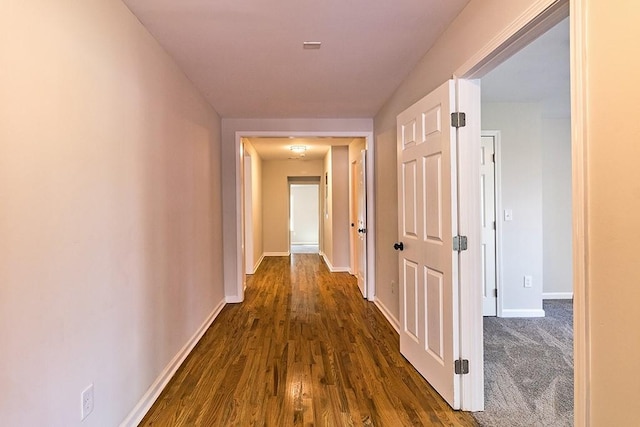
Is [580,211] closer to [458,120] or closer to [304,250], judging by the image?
[458,120]

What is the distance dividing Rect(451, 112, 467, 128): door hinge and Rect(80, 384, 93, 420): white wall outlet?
225 cm

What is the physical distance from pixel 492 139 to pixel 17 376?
4.11 meters

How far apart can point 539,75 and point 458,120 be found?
5.08 ft

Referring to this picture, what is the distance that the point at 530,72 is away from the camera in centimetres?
288

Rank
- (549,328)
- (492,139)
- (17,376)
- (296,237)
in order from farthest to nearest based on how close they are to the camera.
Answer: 1. (296,237)
2. (492,139)
3. (549,328)
4. (17,376)

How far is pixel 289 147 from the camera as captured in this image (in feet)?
22.0

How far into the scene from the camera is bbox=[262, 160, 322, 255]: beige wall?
8.70 m

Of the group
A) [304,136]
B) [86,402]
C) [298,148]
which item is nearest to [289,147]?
[298,148]

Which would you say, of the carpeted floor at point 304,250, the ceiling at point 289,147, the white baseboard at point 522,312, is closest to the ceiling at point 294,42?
the ceiling at point 289,147

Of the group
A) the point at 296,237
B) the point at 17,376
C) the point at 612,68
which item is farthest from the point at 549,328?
the point at 296,237

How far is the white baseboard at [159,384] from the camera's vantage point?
6.19 feet

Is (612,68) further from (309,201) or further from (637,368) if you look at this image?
(309,201)

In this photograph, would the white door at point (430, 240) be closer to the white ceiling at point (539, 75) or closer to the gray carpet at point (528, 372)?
the gray carpet at point (528, 372)

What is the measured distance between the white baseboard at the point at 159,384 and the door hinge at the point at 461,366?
1818 millimetres
